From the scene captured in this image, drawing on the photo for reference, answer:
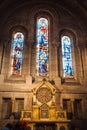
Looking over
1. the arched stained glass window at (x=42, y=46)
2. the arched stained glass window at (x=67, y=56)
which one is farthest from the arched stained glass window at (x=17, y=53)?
the arched stained glass window at (x=67, y=56)

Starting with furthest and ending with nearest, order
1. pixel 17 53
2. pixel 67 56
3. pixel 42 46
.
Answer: pixel 42 46 < pixel 67 56 < pixel 17 53

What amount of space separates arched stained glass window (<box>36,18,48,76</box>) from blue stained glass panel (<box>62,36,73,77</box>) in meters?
1.28

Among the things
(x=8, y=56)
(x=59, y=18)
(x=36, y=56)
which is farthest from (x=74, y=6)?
(x=8, y=56)

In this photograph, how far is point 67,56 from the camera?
13.4 meters

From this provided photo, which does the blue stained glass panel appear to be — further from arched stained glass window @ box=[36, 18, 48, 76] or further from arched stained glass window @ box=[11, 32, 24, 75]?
arched stained glass window @ box=[11, 32, 24, 75]

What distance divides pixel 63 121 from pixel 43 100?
1.81 m

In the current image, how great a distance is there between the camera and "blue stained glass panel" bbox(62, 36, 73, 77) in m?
12.8

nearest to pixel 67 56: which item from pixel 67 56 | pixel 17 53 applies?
pixel 67 56

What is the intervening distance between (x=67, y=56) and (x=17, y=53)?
3591 mm

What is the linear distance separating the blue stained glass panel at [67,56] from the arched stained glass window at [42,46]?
128 cm

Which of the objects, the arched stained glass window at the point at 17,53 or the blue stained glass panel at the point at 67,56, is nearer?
the arched stained glass window at the point at 17,53

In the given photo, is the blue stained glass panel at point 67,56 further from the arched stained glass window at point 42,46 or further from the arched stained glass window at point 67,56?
the arched stained glass window at point 42,46

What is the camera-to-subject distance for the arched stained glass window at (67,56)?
12.8 metres

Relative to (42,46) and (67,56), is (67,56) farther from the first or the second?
(42,46)
